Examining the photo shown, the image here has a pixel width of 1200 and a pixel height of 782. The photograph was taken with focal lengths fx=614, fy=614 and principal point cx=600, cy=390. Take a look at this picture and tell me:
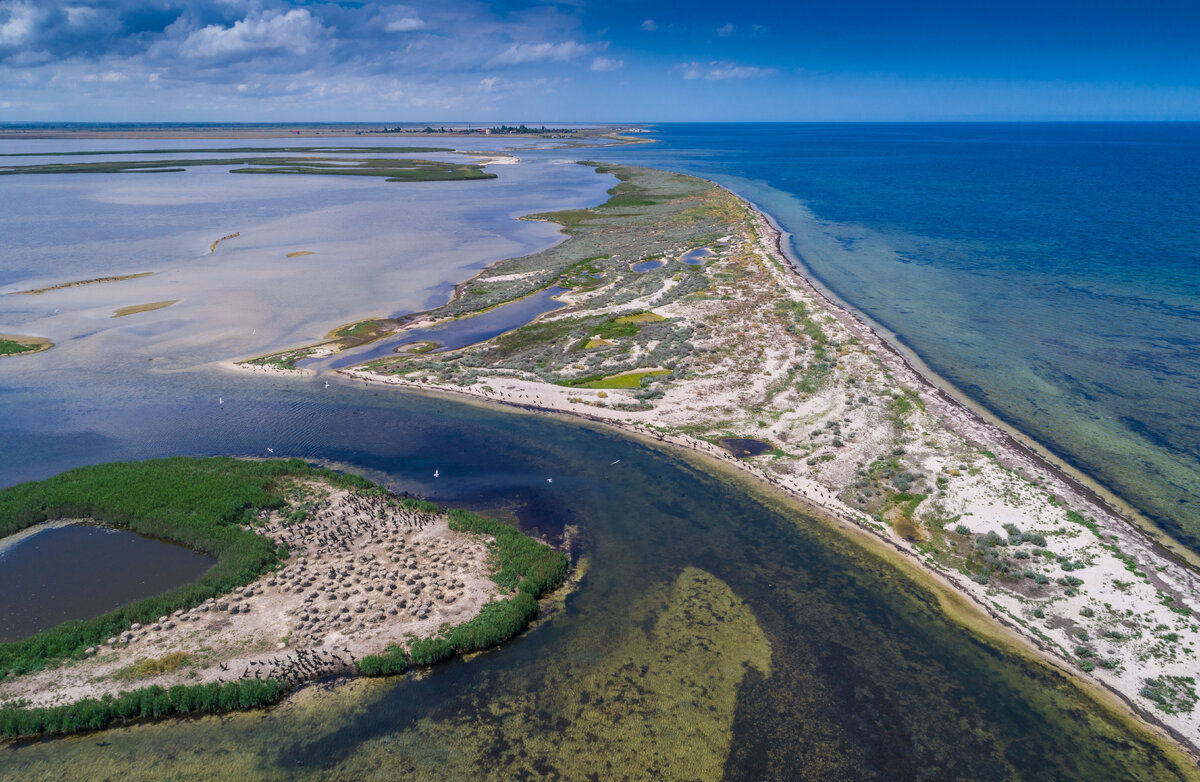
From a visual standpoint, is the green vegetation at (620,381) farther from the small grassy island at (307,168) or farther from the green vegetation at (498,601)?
the small grassy island at (307,168)

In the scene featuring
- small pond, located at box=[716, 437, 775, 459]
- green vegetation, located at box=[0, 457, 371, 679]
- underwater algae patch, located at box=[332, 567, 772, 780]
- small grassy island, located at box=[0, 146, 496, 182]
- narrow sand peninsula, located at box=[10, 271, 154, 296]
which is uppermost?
small grassy island, located at box=[0, 146, 496, 182]

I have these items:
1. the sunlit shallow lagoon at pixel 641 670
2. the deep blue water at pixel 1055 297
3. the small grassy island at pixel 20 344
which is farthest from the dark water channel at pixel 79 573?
the deep blue water at pixel 1055 297

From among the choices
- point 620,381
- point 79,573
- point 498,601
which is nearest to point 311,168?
point 620,381

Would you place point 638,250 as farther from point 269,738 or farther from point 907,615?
point 269,738

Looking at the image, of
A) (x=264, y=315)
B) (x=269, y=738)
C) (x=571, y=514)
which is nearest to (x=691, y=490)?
(x=571, y=514)

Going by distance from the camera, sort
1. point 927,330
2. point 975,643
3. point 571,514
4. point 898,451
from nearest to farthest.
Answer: point 975,643 < point 571,514 < point 898,451 < point 927,330

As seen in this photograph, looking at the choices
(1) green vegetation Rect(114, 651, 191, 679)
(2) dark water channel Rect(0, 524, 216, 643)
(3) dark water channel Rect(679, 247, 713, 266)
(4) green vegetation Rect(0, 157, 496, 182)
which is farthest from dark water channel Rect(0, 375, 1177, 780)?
(4) green vegetation Rect(0, 157, 496, 182)

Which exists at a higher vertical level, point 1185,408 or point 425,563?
point 1185,408

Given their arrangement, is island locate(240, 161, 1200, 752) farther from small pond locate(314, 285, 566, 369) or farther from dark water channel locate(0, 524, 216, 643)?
dark water channel locate(0, 524, 216, 643)

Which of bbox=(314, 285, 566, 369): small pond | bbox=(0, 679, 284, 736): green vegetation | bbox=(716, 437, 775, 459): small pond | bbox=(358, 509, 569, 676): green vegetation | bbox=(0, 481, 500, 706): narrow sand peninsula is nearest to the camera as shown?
bbox=(0, 679, 284, 736): green vegetation
